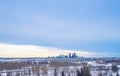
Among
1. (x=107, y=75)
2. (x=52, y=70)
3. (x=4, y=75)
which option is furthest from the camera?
(x=52, y=70)

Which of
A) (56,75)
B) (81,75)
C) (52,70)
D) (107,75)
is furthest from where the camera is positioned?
(52,70)

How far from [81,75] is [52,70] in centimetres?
5043

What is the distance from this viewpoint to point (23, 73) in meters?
110

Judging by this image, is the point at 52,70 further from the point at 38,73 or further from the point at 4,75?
the point at 4,75

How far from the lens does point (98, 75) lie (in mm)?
105500

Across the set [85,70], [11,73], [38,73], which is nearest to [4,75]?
[11,73]

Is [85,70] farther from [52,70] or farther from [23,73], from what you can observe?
[52,70]

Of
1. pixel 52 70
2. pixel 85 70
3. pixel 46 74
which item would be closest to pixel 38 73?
Result: pixel 46 74

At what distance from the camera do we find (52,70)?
12900cm

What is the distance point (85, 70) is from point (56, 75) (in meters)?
32.9

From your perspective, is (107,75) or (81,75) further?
(107,75)

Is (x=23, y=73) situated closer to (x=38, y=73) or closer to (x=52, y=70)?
(x=38, y=73)

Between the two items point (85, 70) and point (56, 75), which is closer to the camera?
point (85, 70)

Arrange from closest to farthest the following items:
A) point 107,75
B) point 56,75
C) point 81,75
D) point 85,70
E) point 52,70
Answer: point 81,75 → point 85,70 → point 107,75 → point 56,75 → point 52,70
